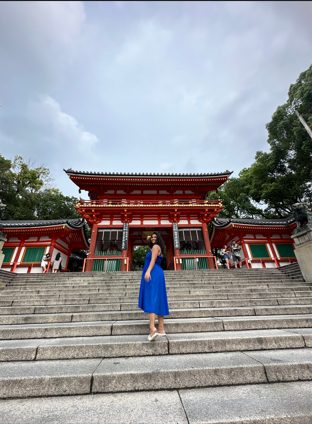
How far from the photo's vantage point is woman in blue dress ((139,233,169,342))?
8.99 ft

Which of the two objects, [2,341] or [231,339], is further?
[2,341]

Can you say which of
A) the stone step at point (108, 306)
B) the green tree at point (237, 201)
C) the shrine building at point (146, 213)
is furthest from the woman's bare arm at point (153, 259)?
the green tree at point (237, 201)

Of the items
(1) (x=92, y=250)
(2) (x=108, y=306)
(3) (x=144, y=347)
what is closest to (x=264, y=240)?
(1) (x=92, y=250)

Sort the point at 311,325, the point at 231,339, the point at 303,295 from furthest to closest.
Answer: the point at 303,295 → the point at 311,325 → the point at 231,339

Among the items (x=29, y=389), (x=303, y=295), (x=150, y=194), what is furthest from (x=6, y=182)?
(x=303, y=295)

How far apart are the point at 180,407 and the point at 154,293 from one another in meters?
1.31

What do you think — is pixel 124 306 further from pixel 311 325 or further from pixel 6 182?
pixel 6 182

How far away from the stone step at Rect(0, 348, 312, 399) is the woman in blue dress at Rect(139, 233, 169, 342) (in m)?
0.55

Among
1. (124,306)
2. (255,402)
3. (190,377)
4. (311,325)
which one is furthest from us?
(124,306)

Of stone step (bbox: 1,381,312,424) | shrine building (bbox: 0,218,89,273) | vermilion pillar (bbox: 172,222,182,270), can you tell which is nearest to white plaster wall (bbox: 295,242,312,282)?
stone step (bbox: 1,381,312,424)

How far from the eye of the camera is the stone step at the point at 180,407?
143 cm

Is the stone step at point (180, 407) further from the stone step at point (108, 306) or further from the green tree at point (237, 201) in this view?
the green tree at point (237, 201)

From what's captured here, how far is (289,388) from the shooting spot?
1.86 meters

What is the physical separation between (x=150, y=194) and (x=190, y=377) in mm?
13713
